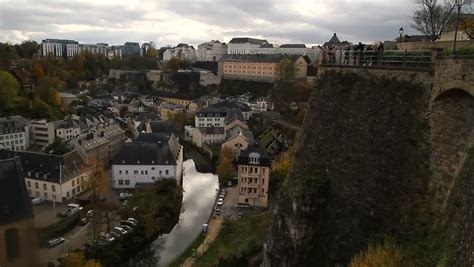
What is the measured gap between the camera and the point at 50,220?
24.9 meters

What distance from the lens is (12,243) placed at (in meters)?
9.47

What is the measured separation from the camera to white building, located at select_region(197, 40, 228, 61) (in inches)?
4798

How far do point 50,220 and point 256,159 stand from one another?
50.1 ft

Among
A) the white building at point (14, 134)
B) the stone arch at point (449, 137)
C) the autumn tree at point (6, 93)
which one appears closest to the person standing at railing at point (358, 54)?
the stone arch at point (449, 137)

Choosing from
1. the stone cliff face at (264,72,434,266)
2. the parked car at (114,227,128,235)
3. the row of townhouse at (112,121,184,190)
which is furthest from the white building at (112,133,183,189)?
the stone cliff face at (264,72,434,266)

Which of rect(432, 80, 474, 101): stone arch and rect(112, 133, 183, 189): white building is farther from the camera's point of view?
rect(112, 133, 183, 189): white building

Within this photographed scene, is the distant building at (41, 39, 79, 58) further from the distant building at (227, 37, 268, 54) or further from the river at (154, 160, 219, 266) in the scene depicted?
the river at (154, 160, 219, 266)

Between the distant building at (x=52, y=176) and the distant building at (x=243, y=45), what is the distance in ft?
296

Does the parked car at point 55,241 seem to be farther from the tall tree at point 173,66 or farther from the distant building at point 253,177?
the tall tree at point 173,66

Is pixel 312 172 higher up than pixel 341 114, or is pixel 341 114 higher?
pixel 341 114

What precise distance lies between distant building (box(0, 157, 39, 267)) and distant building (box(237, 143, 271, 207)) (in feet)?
66.9

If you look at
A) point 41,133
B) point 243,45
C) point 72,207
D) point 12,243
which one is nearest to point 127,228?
point 72,207

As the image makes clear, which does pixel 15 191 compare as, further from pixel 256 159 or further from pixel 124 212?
pixel 256 159

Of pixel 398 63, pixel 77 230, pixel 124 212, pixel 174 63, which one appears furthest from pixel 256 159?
pixel 174 63
